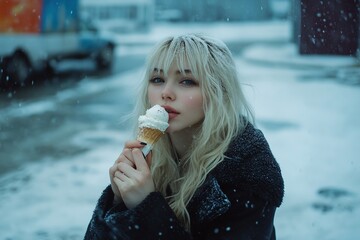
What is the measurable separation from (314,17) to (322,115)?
200cm

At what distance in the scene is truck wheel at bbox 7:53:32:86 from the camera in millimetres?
11891

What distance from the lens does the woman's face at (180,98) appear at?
1759 millimetres

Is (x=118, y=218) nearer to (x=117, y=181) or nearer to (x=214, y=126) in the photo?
(x=117, y=181)

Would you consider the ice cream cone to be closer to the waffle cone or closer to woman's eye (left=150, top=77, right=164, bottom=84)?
the waffle cone

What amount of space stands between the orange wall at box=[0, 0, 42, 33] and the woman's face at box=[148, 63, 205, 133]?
34.1 ft

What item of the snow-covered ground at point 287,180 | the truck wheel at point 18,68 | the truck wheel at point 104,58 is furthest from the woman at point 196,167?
the truck wheel at point 104,58

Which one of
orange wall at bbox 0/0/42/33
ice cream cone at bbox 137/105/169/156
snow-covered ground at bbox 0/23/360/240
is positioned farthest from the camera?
orange wall at bbox 0/0/42/33

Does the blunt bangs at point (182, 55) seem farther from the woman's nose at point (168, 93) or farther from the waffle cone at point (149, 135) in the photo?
the waffle cone at point (149, 135)

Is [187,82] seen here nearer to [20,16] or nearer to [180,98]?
[180,98]

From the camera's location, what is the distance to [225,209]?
5.16ft

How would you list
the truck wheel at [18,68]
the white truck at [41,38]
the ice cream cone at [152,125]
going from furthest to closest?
the truck wheel at [18,68], the white truck at [41,38], the ice cream cone at [152,125]

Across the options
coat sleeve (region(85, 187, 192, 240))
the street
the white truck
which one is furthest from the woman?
the white truck

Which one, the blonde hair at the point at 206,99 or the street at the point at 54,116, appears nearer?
the blonde hair at the point at 206,99

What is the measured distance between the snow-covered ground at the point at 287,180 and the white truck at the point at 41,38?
5101 mm
